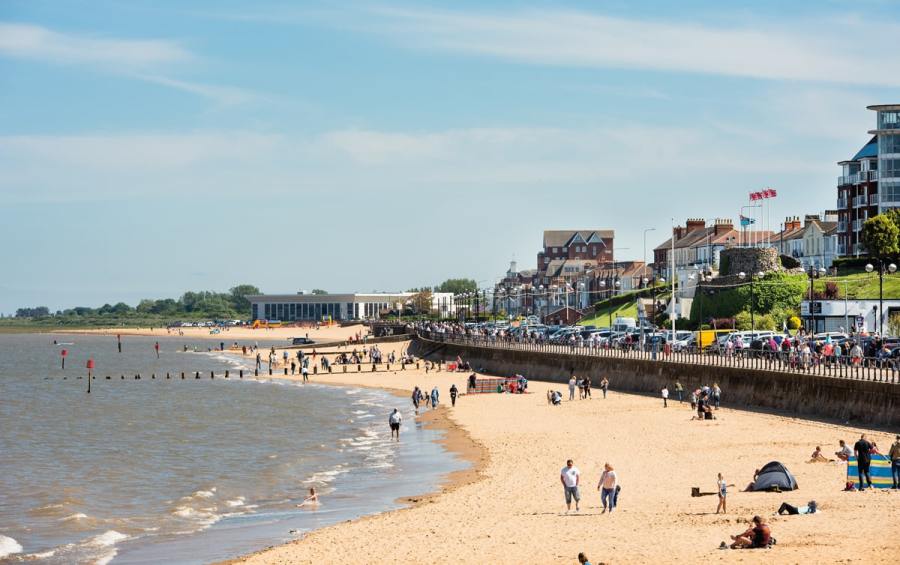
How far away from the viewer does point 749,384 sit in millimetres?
44625

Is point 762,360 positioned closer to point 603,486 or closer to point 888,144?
point 603,486

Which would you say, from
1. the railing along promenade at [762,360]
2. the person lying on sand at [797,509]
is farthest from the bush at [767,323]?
the person lying on sand at [797,509]

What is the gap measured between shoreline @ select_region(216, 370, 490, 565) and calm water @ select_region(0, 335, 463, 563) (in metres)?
0.53

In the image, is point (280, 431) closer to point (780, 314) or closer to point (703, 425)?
point (703, 425)

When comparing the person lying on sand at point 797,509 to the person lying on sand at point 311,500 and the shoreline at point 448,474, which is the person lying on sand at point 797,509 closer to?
the shoreline at point 448,474

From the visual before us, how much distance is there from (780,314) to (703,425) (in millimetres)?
38947

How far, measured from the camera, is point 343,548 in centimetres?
2352

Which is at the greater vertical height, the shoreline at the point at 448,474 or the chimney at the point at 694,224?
the chimney at the point at 694,224

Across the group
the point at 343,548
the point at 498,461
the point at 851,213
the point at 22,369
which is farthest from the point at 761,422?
the point at 22,369

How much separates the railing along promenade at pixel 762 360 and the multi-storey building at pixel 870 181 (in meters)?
38.5

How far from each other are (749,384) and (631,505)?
20.2 m

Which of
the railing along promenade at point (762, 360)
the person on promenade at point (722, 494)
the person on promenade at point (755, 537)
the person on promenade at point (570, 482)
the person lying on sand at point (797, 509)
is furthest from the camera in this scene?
the railing along promenade at point (762, 360)

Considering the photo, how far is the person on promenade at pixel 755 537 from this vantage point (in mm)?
19406

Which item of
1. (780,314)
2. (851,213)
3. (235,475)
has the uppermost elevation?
(851,213)
